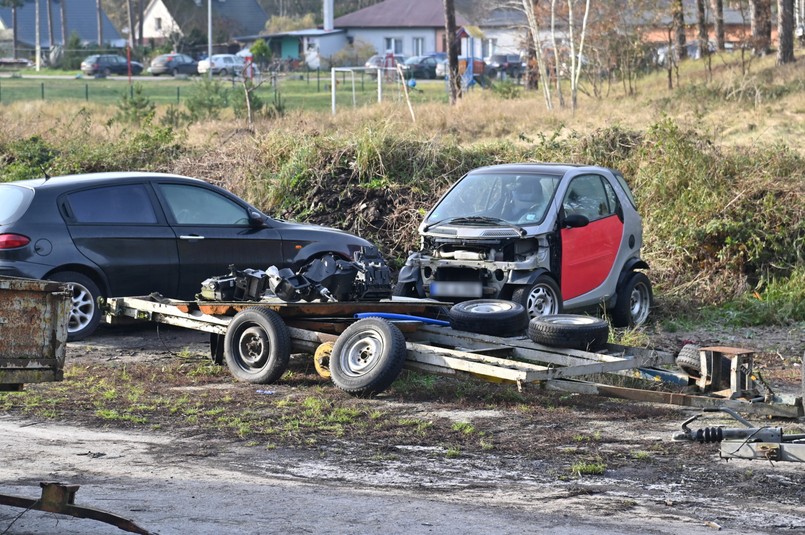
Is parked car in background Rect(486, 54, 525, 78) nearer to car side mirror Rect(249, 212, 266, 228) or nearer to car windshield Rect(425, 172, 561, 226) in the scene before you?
car windshield Rect(425, 172, 561, 226)

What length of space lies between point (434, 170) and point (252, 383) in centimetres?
786

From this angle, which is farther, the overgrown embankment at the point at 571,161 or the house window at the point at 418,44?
the house window at the point at 418,44

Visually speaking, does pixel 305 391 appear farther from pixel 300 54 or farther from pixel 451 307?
pixel 300 54

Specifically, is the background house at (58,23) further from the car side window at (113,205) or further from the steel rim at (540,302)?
the steel rim at (540,302)

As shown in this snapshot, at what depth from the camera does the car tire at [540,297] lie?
35.6 feet

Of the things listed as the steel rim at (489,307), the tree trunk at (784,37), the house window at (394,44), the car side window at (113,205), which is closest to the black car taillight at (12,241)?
the car side window at (113,205)

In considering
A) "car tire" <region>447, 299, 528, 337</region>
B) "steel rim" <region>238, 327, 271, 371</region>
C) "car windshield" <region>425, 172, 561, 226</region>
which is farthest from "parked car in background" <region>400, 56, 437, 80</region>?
"steel rim" <region>238, 327, 271, 371</region>

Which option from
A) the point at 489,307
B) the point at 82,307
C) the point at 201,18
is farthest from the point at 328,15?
the point at 489,307

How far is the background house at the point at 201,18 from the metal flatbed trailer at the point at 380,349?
85392 millimetres

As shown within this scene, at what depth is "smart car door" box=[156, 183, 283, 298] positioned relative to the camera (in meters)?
11.9

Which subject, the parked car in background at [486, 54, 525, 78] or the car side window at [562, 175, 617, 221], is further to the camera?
the parked car in background at [486, 54, 525, 78]

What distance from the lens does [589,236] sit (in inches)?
465

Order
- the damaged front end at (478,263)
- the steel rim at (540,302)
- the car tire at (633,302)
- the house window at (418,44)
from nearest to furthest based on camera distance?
the steel rim at (540,302) < the damaged front end at (478,263) < the car tire at (633,302) < the house window at (418,44)

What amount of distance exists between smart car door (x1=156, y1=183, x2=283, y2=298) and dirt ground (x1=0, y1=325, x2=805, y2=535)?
2.43m
